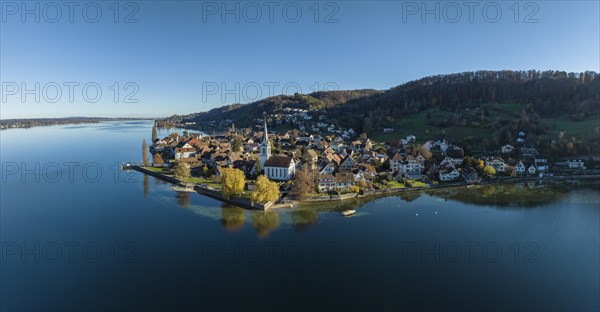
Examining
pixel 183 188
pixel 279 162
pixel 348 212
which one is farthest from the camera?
pixel 279 162

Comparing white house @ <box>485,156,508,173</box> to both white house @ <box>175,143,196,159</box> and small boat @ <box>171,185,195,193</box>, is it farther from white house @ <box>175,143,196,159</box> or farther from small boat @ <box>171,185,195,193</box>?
white house @ <box>175,143,196,159</box>

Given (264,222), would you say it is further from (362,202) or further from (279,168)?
(279,168)

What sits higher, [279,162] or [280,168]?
[279,162]

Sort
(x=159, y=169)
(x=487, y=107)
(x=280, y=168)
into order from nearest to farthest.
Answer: (x=280, y=168) → (x=159, y=169) → (x=487, y=107)

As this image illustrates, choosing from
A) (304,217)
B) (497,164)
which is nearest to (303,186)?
(304,217)

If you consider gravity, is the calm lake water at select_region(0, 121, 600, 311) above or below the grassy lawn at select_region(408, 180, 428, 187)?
below

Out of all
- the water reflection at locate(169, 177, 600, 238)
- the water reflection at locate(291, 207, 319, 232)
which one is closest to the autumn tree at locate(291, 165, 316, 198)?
the water reflection at locate(169, 177, 600, 238)

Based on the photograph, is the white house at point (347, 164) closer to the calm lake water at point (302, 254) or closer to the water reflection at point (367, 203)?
the water reflection at point (367, 203)
